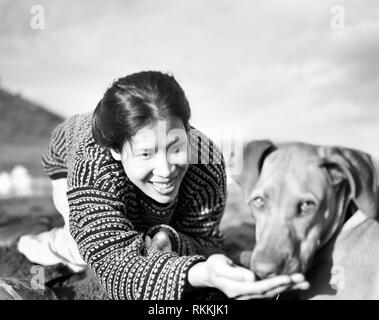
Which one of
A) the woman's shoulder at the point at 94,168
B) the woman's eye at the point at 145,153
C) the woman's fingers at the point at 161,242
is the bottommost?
the woman's fingers at the point at 161,242

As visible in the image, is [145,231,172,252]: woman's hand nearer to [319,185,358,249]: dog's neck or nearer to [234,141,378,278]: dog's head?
[234,141,378,278]: dog's head

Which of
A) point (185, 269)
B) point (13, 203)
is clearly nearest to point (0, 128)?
point (13, 203)

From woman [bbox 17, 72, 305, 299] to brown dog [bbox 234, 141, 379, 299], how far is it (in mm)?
323

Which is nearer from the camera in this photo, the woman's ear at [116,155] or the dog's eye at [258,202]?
the dog's eye at [258,202]

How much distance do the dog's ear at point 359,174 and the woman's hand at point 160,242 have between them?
1.03 metres

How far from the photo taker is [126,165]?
3.30 metres

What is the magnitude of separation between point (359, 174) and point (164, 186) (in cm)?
112

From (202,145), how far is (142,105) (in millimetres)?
823

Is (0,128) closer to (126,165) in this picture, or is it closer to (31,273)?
(31,273)

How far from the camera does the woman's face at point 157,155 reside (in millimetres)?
3170

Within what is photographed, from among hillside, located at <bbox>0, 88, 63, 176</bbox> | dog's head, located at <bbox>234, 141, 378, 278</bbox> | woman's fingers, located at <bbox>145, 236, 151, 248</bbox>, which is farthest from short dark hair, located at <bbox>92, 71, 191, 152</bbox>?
hillside, located at <bbox>0, 88, 63, 176</bbox>

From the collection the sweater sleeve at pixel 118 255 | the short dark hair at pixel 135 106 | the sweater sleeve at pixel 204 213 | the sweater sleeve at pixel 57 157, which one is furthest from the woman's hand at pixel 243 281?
the sweater sleeve at pixel 57 157

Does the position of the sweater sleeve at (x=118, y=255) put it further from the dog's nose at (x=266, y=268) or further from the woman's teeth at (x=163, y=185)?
the dog's nose at (x=266, y=268)

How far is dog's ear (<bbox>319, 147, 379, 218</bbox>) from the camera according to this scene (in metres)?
2.61
